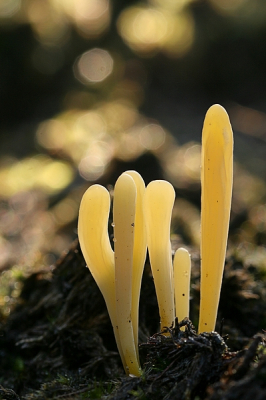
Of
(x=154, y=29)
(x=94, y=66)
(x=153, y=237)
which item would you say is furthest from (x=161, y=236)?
(x=154, y=29)

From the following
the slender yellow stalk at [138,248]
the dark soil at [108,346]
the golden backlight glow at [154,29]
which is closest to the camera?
the dark soil at [108,346]

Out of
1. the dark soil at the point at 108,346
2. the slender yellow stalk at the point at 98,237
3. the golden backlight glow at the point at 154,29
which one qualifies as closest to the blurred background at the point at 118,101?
the golden backlight glow at the point at 154,29

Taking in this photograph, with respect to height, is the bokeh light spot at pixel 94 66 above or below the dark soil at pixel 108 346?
below

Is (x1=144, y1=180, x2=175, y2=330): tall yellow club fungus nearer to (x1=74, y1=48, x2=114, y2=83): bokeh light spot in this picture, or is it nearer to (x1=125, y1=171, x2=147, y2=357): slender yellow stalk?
(x1=125, y1=171, x2=147, y2=357): slender yellow stalk

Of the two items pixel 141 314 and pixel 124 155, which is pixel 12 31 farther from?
pixel 141 314

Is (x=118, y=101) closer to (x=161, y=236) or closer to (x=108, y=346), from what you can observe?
(x=108, y=346)

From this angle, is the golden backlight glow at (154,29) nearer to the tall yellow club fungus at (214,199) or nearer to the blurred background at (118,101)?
the blurred background at (118,101)

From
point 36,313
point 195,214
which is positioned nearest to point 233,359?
point 36,313
